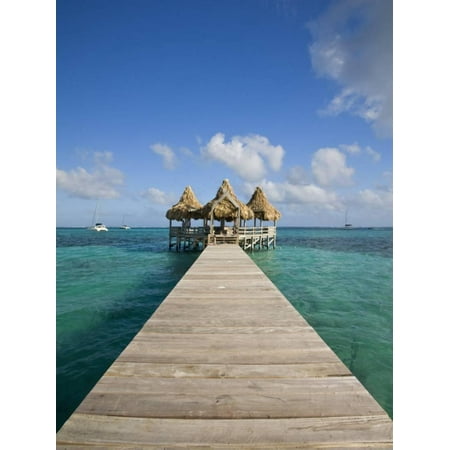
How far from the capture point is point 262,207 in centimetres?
2609

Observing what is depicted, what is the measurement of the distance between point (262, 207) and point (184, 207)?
8.63 m

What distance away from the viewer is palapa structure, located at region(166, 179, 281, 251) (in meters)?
18.3

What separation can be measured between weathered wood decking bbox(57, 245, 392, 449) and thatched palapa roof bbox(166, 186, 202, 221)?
19.9 metres

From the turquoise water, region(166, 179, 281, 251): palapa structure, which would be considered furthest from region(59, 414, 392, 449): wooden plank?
region(166, 179, 281, 251): palapa structure

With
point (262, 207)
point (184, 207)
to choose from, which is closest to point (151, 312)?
point (184, 207)

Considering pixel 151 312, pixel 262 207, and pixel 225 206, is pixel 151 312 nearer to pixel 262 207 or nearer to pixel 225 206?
pixel 225 206

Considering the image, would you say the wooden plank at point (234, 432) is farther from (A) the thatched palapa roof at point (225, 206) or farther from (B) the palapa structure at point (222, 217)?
(A) the thatched palapa roof at point (225, 206)

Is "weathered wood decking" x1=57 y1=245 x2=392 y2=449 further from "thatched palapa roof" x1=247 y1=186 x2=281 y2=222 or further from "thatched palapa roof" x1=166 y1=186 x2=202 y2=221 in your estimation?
"thatched palapa roof" x1=247 y1=186 x2=281 y2=222

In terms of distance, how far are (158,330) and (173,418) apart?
54.3 inches

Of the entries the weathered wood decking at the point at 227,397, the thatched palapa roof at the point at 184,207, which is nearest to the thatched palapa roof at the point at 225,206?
the thatched palapa roof at the point at 184,207

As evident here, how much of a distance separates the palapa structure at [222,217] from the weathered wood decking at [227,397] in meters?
13.8

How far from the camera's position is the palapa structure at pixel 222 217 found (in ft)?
60.0
